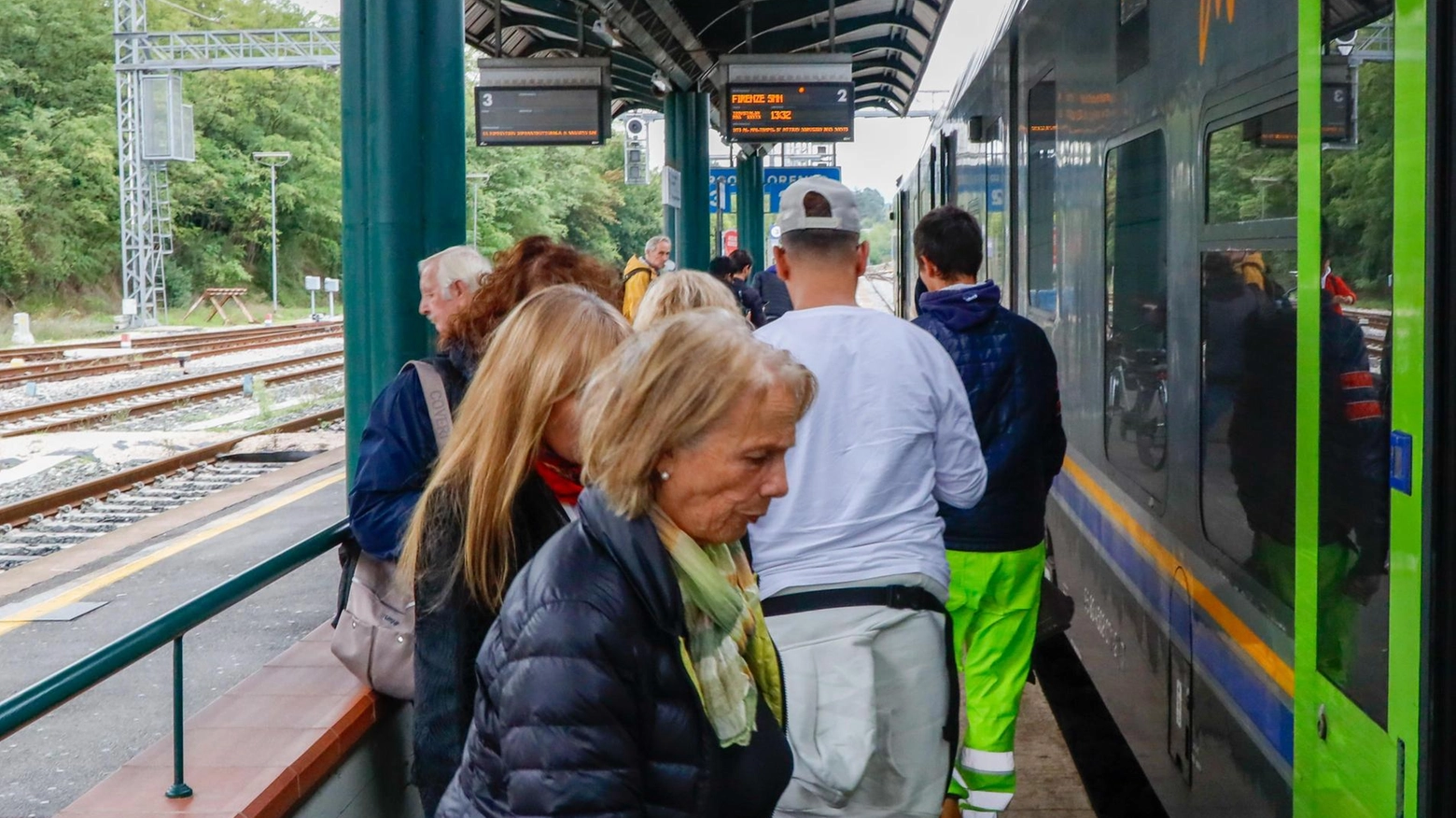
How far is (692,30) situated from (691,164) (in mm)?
2782

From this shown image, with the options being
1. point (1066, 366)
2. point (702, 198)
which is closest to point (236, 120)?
point (702, 198)

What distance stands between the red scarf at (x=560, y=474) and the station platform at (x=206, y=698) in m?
1.16

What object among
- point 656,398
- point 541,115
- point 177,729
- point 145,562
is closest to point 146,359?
point 541,115

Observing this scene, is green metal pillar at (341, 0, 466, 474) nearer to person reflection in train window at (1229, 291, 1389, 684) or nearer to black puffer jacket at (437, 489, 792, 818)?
person reflection in train window at (1229, 291, 1389, 684)

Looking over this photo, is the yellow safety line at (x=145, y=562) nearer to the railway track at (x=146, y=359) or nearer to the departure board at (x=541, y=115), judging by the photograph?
the departure board at (x=541, y=115)

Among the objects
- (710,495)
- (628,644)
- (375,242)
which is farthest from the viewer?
(375,242)

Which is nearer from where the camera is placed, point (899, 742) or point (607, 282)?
point (899, 742)

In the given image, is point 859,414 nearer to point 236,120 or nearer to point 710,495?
point 710,495

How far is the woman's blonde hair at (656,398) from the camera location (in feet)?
6.36

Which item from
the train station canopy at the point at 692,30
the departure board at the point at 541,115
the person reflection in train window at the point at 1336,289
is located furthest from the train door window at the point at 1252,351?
the departure board at the point at 541,115

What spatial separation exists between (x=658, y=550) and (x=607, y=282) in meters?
2.17

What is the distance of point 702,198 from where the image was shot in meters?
19.5

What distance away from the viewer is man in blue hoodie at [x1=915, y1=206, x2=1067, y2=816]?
4480mm

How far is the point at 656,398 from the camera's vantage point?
1.96 meters
